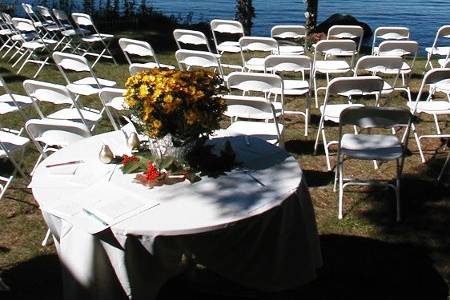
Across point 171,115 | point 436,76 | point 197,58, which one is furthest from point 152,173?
point 197,58

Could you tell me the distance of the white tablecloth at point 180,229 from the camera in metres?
3.19

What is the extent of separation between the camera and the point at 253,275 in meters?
3.58

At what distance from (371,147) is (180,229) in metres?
2.56

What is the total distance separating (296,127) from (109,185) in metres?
4.15

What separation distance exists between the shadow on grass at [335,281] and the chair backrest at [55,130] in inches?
34.8

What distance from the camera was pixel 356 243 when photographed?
481cm

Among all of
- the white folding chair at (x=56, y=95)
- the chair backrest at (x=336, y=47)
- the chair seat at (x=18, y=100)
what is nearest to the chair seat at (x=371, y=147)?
the white folding chair at (x=56, y=95)

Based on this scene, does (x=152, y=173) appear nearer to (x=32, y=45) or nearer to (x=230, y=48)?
(x=230, y=48)

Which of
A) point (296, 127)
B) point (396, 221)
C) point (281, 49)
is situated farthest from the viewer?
point (281, 49)

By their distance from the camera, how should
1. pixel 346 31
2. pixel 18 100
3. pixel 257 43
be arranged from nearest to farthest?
pixel 18 100 < pixel 257 43 < pixel 346 31

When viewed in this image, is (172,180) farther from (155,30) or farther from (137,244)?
(155,30)

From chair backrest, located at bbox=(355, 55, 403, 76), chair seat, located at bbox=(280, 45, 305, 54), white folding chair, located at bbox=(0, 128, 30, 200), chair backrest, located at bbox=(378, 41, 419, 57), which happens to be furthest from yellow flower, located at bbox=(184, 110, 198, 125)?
chair seat, located at bbox=(280, 45, 305, 54)

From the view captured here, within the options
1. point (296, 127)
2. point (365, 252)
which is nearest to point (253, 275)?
point (365, 252)

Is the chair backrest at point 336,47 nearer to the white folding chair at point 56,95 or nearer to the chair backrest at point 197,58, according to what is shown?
the chair backrest at point 197,58
